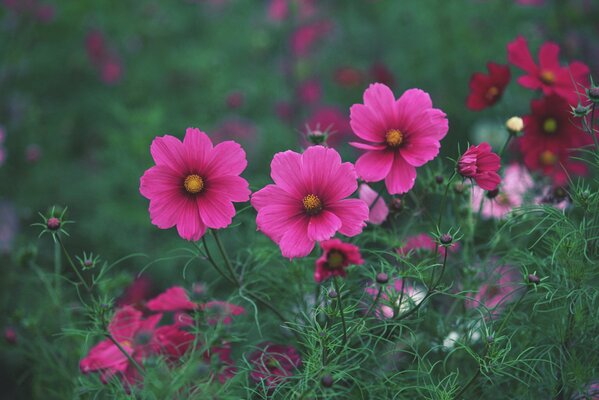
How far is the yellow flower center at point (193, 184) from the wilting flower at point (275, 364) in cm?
22

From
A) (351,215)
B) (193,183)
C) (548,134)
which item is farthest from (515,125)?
(193,183)

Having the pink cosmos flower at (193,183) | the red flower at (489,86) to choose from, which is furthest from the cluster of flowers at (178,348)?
the red flower at (489,86)

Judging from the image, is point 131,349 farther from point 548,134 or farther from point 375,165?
point 548,134

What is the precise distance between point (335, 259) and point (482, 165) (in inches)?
9.3

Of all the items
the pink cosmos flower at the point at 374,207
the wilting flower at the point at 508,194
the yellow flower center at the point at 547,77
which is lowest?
the wilting flower at the point at 508,194

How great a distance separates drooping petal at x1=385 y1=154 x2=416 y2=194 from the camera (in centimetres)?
75

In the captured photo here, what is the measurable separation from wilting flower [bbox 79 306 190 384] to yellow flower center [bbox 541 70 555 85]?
2.30 ft

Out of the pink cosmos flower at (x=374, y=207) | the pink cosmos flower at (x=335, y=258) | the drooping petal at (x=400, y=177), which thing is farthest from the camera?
the pink cosmos flower at (x=374, y=207)

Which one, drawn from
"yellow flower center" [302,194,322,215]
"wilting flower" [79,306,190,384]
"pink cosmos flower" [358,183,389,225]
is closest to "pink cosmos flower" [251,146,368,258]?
"yellow flower center" [302,194,322,215]

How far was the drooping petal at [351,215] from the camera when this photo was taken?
72 cm

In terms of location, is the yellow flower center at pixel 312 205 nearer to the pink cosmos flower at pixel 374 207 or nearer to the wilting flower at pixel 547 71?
the pink cosmos flower at pixel 374 207

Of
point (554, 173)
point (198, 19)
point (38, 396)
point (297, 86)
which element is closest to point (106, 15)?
point (198, 19)

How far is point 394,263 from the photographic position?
0.93 metres

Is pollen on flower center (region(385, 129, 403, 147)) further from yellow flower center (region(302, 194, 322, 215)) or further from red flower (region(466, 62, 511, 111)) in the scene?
red flower (region(466, 62, 511, 111))
